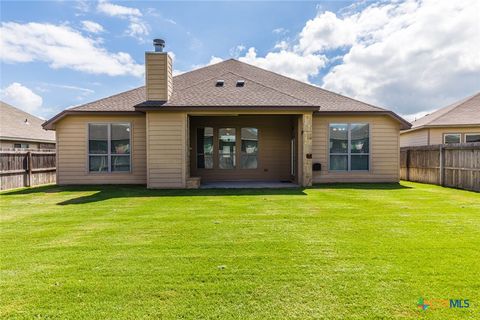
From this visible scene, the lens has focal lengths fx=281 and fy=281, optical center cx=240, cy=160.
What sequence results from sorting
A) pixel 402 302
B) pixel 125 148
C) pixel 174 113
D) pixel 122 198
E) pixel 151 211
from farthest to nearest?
pixel 125 148 → pixel 174 113 → pixel 122 198 → pixel 151 211 → pixel 402 302

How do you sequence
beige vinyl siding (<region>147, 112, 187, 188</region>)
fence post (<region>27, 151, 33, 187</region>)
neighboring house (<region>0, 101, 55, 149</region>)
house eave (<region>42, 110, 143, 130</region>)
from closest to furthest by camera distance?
beige vinyl siding (<region>147, 112, 187, 188</region>) → house eave (<region>42, 110, 143, 130</region>) → fence post (<region>27, 151, 33, 187</region>) → neighboring house (<region>0, 101, 55, 149</region>)

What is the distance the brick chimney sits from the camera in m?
10.3

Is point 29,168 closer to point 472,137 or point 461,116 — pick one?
point 472,137

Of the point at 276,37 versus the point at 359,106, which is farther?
the point at 276,37

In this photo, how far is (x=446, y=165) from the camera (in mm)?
11000

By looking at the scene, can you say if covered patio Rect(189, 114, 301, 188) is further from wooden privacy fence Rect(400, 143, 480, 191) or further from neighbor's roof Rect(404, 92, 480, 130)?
neighbor's roof Rect(404, 92, 480, 130)

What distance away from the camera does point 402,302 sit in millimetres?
2416

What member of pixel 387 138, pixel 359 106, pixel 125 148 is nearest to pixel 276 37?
pixel 359 106

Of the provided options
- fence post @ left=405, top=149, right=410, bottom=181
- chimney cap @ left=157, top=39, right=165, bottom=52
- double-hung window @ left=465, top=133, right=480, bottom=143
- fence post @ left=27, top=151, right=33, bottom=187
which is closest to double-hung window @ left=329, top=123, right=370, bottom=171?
fence post @ left=405, top=149, right=410, bottom=181

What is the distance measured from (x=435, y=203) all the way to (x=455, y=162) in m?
4.82

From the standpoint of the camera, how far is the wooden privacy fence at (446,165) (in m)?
9.68

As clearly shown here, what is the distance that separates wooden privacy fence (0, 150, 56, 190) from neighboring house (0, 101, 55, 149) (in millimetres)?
Result: 4169

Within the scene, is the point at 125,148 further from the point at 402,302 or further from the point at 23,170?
the point at 402,302

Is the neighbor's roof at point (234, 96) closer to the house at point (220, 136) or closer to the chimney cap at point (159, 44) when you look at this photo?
the house at point (220, 136)
